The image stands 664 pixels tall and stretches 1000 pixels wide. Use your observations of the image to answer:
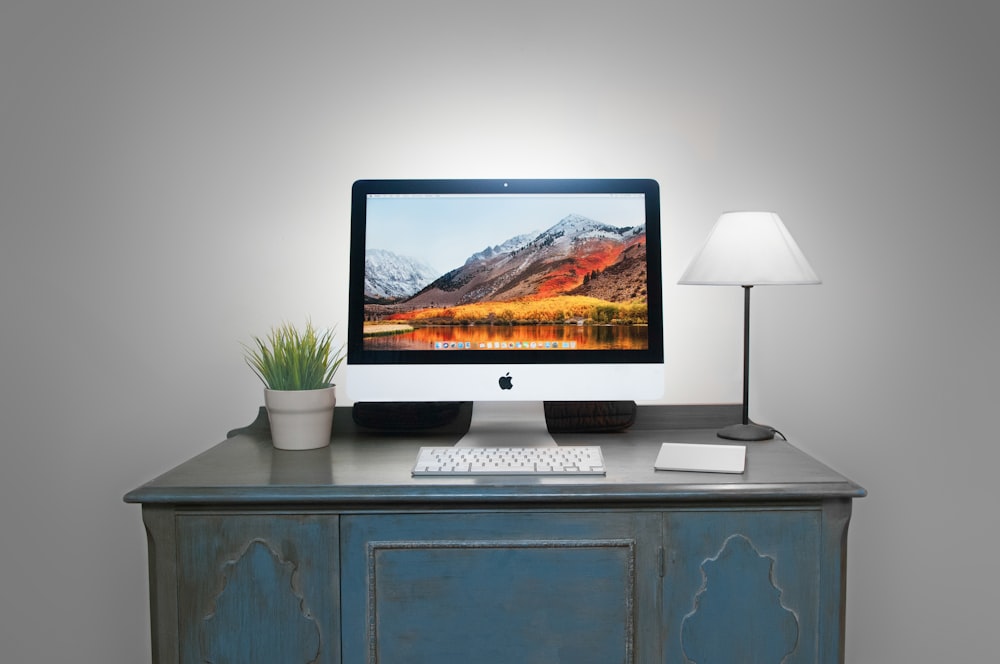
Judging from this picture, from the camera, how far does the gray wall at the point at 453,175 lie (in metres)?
1.90

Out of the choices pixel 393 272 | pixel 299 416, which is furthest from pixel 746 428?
pixel 299 416

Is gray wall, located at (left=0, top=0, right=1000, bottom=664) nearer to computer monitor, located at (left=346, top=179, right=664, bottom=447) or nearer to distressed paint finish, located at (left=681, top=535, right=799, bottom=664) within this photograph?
computer monitor, located at (left=346, top=179, right=664, bottom=447)

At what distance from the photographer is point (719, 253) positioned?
1674 mm

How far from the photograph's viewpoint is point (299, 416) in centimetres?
159

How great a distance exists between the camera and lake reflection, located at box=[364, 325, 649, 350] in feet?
5.35

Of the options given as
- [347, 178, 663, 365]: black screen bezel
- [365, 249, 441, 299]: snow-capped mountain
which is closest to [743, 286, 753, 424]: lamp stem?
[347, 178, 663, 365]: black screen bezel

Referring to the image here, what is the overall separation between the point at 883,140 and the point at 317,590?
1.60m

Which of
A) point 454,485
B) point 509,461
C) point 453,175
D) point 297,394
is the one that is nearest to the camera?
point 454,485

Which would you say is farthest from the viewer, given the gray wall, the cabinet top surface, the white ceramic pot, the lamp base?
the gray wall

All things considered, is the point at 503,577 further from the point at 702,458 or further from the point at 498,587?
the point at 702,458

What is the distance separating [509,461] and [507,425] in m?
0.31

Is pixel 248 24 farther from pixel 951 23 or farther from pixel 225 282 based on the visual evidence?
pixel 951 23

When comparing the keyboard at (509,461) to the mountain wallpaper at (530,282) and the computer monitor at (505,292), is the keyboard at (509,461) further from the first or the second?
the mountain wallpaper at (530,282)

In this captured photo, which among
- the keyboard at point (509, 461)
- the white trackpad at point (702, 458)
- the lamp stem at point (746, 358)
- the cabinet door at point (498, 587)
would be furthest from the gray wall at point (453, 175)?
the cabinet door at point (498, 587)
